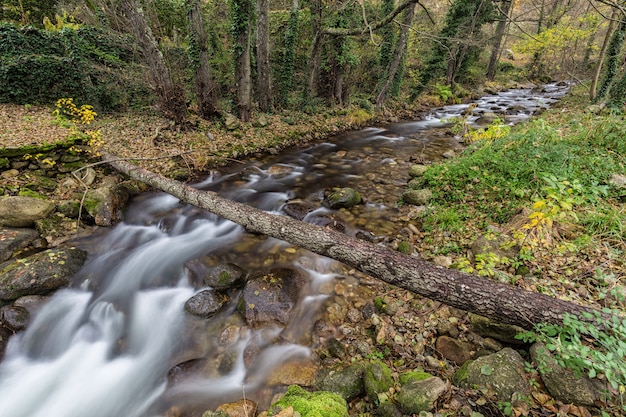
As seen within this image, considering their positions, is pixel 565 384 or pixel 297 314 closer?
pixel 565 384

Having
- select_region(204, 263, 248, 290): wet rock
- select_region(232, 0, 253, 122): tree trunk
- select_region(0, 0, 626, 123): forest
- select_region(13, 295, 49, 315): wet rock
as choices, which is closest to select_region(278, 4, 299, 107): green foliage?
select_region(0, 0, 626, 123): forest

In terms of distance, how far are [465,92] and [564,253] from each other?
68.2 feet

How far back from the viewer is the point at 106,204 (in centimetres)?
612

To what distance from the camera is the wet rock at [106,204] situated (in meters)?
5.98

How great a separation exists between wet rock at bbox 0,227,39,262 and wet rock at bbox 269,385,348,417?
→ 5.49 m

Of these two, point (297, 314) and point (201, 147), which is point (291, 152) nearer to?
point (201, 147)

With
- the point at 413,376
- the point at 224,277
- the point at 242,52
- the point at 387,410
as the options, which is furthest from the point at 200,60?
the point at 387,410

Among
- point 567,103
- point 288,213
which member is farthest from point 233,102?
point 567,103

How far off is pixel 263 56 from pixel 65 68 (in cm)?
673

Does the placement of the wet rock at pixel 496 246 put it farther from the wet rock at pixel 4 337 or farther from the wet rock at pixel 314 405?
the wet rock at pixel 4 337

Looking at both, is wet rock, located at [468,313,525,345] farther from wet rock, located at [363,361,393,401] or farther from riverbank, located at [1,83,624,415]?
wet rock, located at [363,361,393,401]

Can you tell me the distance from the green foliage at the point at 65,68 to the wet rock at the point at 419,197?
34.5 ft

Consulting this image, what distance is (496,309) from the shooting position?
121 inches

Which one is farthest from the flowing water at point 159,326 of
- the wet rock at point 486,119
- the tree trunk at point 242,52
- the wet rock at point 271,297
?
the wet rock at point 486,119
